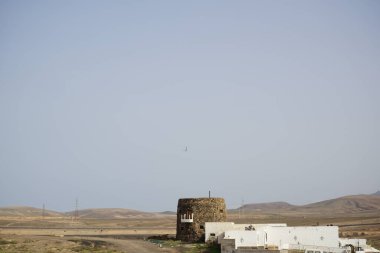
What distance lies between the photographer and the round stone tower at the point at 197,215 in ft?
172

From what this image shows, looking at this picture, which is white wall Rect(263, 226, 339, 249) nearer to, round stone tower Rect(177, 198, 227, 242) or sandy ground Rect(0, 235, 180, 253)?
sandy ground Rect(0, 235, 180, 253)

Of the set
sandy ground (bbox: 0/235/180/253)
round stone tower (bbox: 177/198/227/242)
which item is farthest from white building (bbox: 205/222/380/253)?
sandy ground (bbox: 0/235/180/253)

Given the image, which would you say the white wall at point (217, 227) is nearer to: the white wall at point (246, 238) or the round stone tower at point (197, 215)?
the round stone tower at point (197, 215)

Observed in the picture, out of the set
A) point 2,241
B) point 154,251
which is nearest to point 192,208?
point 154,251

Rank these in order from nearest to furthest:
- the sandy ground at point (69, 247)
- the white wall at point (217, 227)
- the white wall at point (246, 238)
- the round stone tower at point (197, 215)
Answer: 1. the white wall at point (246, 238)
2. the sandy ground at point (69, 247)
3. the white wall at point (217, 227)
4. the round stone tower at point (197, 215)

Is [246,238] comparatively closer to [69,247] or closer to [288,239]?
[288,239]

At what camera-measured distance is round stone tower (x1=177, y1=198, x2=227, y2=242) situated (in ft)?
172

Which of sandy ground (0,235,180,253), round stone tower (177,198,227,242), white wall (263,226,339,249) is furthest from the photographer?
round stone tower (177,198,227,242)

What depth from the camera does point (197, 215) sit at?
52.9m

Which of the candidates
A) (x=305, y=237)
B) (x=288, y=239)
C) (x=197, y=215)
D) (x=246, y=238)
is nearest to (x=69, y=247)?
(x=197, y=215)

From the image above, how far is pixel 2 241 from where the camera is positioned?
176ft

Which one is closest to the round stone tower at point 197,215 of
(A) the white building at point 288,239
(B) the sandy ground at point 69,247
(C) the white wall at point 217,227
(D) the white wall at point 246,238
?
(C) the white wall at point 217,227

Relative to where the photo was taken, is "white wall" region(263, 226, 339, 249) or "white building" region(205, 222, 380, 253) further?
"white wall" region(263, 226, 339, 249)

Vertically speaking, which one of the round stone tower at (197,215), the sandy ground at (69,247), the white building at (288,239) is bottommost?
the sandy ground at (69,247)
